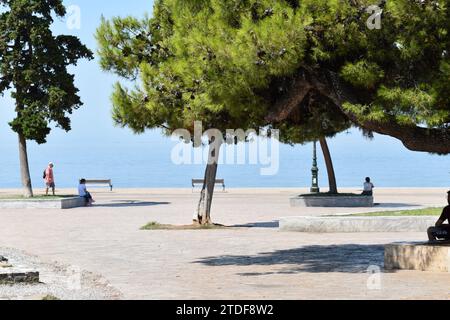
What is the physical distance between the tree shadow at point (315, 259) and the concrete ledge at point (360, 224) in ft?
12.2

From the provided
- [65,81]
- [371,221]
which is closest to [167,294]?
[371,221]

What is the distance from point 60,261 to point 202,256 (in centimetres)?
254

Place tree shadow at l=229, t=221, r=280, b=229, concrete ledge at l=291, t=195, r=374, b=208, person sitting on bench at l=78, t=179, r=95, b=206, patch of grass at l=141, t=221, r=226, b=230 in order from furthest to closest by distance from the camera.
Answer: person sitting on bench at l=78, t=179, r=95, b=206 < concrete ledge at l=291, t=195, r=374, b=208 < tree shadow at l=229, t=221, r=280, b=229 < patch of grass at l=141, t=221, r=226, b=230

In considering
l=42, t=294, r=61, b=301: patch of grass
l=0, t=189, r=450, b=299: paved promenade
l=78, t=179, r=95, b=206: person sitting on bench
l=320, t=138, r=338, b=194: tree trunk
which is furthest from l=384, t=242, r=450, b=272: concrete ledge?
l=78, t=179, r=95, b=206: person sitting on bench

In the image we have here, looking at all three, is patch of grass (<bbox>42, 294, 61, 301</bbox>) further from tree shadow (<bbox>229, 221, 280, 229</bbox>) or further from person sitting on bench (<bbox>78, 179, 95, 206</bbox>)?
person sitting on bench (<bbox>78, 179, 95, 206</bbox>)

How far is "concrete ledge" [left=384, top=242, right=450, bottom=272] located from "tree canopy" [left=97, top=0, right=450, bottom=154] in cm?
163

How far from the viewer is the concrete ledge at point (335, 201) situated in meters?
33.7

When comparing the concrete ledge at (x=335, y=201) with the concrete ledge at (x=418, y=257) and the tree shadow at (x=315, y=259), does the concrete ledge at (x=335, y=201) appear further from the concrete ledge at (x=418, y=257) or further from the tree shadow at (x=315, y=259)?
the concrete ledge at (x=418, y=257)

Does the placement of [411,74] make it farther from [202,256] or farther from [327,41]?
[202,256]

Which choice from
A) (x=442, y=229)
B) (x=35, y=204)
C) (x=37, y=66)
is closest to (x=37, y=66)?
(x=37, y=66)

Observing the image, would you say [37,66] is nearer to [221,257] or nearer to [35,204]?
[35,204]

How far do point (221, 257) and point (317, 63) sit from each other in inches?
191

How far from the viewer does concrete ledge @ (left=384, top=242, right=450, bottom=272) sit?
47.1ft

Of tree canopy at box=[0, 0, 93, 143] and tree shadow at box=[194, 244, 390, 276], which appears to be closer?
tree shadow at box=[194, 244, 390, 276]
